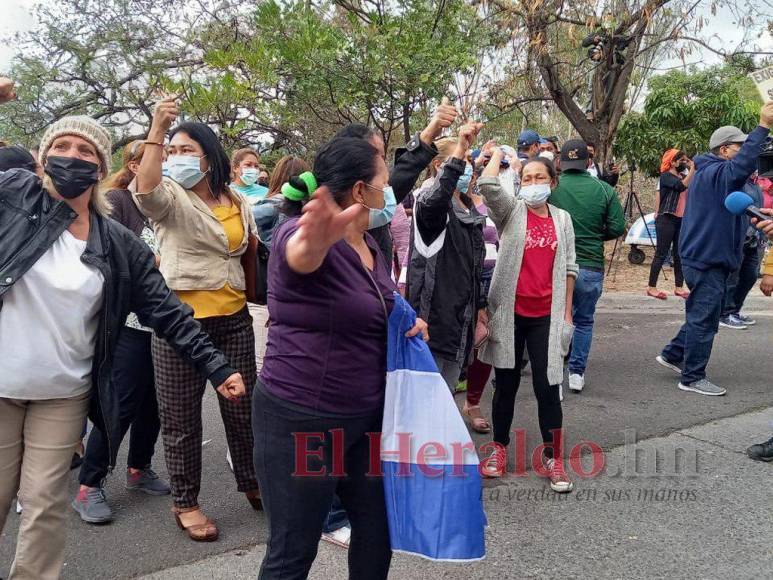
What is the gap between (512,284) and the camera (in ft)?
12.0

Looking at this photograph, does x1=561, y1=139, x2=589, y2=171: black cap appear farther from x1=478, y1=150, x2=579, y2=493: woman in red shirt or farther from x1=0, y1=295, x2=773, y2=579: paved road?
x1=0, y1=295, x2=773, y2=579: paved road

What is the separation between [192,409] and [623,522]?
2.12 metres

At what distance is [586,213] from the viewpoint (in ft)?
16.2

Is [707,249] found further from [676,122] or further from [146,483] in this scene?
[676,122]

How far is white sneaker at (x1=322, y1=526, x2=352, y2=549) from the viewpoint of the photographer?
3.04m

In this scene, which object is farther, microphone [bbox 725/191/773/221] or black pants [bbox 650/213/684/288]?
black pants [bbox 650/213/684/288]

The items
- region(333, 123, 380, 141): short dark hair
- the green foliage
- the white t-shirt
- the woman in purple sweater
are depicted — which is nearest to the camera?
the woman in purple sweater

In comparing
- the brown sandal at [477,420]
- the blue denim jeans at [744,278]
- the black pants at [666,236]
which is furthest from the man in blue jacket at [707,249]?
the black pants at [666,236]

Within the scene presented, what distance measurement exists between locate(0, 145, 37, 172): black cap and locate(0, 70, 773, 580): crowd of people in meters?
0.01

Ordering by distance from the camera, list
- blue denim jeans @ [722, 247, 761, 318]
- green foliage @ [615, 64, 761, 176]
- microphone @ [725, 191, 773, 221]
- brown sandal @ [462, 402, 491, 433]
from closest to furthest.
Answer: microphone @ [725, 191, 773, 221]
brown sandal @ [462, 402, 491, 433]
blue denim jeans @ [722, 247, 761, 318]
green foliage @ [615, 64, 761, 176]

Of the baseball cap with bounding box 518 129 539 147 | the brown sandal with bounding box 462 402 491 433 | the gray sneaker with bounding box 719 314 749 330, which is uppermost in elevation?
the baseball cap with bounding box 518 129 539 147

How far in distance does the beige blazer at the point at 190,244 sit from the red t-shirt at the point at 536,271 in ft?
5.13

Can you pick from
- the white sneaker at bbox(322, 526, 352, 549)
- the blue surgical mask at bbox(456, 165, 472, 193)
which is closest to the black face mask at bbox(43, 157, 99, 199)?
the white sneaker at bbox(322, 526, 352, 549)

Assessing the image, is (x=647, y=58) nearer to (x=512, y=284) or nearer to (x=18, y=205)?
(x=512, y=284)
